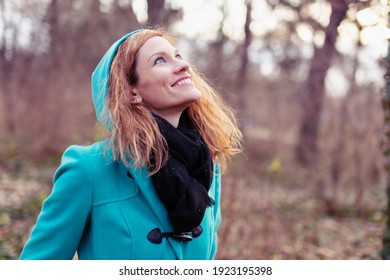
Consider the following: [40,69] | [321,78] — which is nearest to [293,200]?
[321,78]

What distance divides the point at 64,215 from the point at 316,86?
7253 mm

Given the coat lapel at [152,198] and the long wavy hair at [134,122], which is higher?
the long wavy hair at [134,122]

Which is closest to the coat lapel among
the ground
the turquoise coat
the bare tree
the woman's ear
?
the turquoise coat

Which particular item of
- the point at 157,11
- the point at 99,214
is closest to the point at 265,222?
the point at 157,11

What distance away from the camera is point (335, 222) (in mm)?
8375

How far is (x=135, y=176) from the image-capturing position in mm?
1837

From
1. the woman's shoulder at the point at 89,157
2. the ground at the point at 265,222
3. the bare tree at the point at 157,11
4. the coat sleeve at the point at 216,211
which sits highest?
the bare tree at the point at 157,11

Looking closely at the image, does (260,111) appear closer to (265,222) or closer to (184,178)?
(265,222)

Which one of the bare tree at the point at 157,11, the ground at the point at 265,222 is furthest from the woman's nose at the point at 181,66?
the ground at the point at 265,222

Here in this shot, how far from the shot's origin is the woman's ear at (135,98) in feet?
6.49

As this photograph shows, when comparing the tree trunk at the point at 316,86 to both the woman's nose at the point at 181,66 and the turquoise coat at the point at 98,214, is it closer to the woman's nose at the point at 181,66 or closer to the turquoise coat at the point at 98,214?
the woman's nose at the point at 181,66

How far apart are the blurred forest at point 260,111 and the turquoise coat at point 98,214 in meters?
1.52

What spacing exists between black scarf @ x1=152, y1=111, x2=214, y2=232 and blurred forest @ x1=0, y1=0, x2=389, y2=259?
4.23 feet
